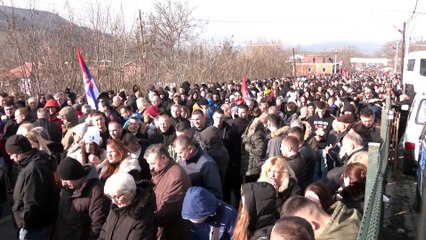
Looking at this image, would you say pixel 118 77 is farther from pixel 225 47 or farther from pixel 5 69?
pixel 225 47

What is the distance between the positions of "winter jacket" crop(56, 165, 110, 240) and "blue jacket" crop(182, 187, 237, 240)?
2.76 ft

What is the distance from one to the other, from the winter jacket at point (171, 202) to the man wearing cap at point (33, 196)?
105 centimetres

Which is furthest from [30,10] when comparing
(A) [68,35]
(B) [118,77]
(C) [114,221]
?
(C) [114,221]

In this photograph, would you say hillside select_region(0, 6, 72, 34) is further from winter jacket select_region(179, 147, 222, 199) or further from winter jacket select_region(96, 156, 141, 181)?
winter jacket select_region(179, 147, 222, 199)

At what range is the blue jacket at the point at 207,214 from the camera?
127 inches

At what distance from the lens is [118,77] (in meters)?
19.1

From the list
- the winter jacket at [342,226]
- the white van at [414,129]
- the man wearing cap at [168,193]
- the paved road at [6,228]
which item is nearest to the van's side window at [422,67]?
the white van at [414,129]

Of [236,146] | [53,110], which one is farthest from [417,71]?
[53,110]

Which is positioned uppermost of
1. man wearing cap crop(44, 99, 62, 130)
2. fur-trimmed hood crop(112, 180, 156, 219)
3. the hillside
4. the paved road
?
the hillside

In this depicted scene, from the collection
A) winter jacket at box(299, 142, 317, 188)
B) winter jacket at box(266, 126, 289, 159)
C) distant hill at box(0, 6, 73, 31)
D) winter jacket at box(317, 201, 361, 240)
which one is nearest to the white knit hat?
winter jacket at box(266, 126, 289, 159)

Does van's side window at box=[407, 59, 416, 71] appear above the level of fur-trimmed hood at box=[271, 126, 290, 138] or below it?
above

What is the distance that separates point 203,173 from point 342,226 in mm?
2027

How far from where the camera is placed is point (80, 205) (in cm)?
368

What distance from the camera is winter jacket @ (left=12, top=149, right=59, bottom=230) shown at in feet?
12.9
